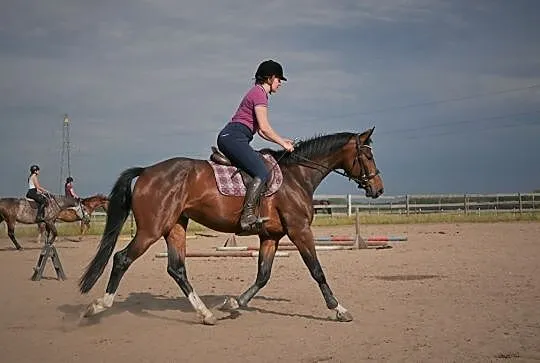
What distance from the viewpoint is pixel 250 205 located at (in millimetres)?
8102

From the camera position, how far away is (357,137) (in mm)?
9031

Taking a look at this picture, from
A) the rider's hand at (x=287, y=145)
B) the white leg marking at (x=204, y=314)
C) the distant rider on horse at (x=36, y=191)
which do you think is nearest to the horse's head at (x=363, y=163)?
the rider's hand at (x=287, y=145)

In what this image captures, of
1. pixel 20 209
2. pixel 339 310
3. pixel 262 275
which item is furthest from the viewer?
pixel 20 209

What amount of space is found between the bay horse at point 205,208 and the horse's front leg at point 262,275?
0.01 m

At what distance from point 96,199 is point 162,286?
16648 millimetres

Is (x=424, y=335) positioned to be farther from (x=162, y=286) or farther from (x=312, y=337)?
(x=162, y=286)

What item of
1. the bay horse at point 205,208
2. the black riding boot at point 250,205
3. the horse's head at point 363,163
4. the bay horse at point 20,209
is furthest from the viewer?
the bay horse at point 20,209

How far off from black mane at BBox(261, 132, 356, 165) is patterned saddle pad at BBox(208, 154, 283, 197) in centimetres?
38

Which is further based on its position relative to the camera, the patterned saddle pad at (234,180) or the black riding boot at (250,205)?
the patterned saddle pad at (234,180)

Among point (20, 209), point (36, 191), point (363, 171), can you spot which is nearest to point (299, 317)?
point (363, 171)

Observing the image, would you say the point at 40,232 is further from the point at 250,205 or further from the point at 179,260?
the point at 250,205

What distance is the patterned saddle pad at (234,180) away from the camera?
820 centimetres

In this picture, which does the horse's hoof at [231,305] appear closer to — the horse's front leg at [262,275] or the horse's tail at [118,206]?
the horse's front leg at [262,275]

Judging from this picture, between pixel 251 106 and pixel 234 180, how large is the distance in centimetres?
101
